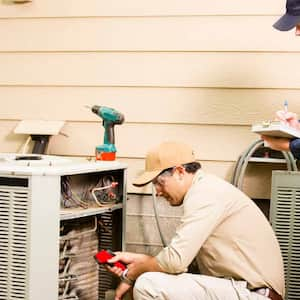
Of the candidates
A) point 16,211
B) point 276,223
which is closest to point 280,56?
point 276,223

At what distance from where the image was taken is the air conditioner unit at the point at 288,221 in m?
3.03

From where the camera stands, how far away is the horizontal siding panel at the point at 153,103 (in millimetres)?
3232

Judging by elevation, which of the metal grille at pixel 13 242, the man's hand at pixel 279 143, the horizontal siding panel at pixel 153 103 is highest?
the horizontal siding panel at pixel 153 103

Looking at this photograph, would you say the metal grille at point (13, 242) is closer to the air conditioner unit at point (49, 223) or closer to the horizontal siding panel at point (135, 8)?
the air conditioner unit at point (49, 223)

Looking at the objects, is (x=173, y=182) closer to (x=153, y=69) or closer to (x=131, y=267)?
(x=131, y=267)

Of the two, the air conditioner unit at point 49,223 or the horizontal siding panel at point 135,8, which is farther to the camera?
the horizontal siding panel at point 135,8

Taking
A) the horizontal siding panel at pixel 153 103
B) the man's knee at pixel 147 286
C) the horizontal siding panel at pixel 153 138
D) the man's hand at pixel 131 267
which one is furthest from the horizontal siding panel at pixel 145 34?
the man's knee at pixel 147 286

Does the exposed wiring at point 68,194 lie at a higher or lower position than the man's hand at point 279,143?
lower

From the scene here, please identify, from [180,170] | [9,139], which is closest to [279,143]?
[180,170]

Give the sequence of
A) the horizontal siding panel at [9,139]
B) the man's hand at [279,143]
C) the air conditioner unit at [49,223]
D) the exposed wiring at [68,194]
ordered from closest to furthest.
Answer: the air conditioner unit at [49,223], the man's hand at [279,143], the exposed wiring at [68,194], the horizontal siding panel at [9,139]

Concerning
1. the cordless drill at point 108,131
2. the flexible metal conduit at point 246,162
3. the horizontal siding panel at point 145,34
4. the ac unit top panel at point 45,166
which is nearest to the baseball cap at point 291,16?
the horizontal siding panel at point 145,34

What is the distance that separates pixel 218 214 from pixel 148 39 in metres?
1.23

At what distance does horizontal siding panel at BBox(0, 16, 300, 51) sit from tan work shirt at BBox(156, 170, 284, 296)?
0.98m

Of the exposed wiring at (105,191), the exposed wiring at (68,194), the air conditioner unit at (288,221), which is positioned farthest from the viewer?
the air conditioner unit at (288,221)
